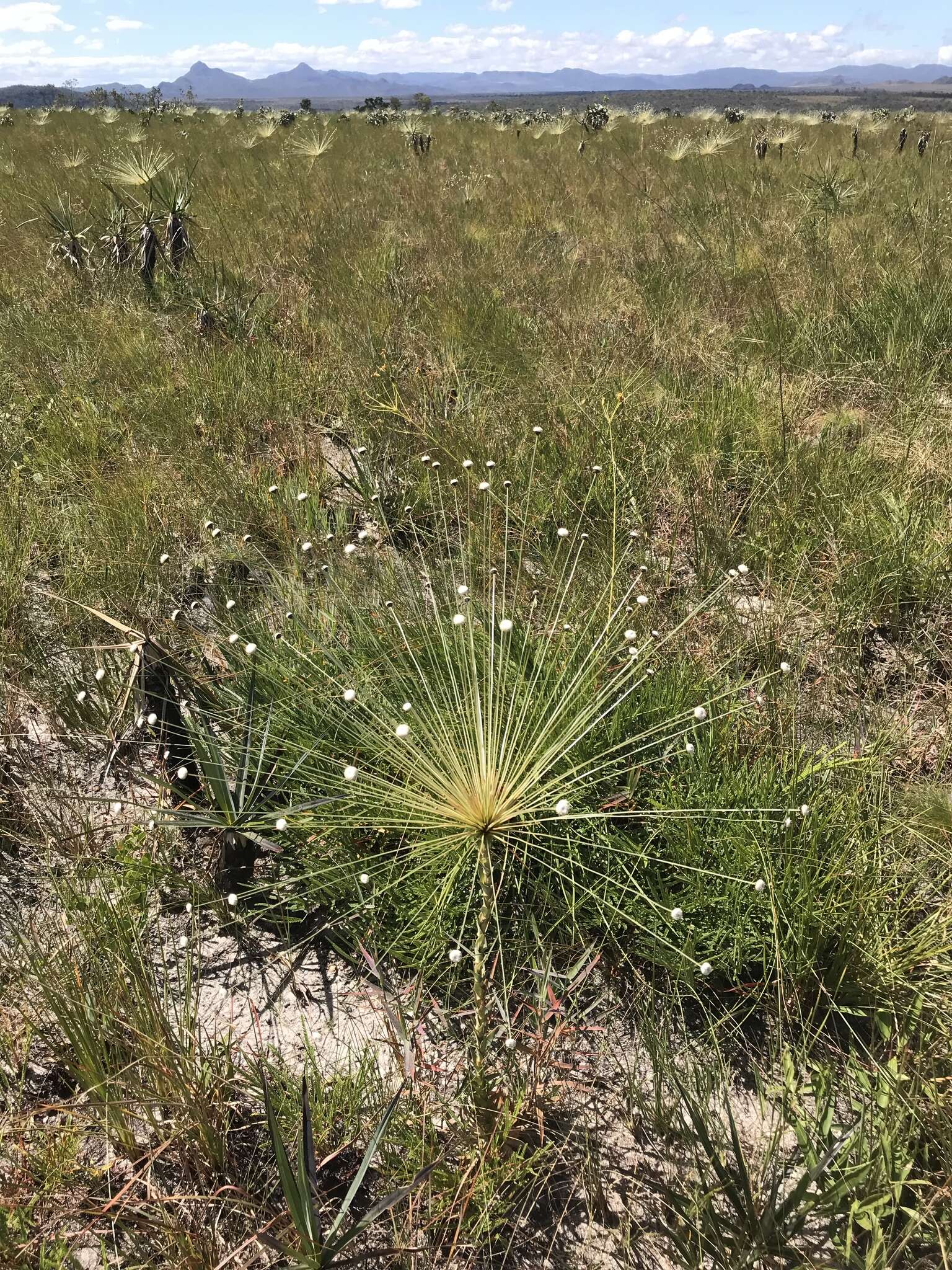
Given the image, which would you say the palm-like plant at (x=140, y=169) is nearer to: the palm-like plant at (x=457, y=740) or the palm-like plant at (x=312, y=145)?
the palm-like plant at (x=312, y=145)

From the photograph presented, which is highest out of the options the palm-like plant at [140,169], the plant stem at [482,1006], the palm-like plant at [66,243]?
the palm-like plant at [140,169]

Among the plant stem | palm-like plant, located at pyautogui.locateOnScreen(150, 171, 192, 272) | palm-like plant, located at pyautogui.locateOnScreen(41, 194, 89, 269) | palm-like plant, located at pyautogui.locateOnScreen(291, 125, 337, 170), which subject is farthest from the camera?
palm-like plant, located at pyautogui.locateOnScreen(291, 125, 337, 170)

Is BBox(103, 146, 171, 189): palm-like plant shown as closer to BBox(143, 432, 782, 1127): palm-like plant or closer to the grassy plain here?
the grassy plain

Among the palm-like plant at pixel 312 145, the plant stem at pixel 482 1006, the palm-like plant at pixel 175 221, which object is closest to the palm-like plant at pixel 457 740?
the plant stem at pixel 482 1006

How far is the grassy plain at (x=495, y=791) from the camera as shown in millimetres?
1262

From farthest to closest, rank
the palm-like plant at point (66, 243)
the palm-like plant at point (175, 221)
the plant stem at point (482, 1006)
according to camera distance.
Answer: the palm-like plant at point (66, 243)
the palm-like plant at point (175, 221)
the plant stem at point (482, 1006)

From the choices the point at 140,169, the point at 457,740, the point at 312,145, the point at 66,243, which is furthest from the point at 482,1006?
the point at 312,145

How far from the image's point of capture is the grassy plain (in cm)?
126

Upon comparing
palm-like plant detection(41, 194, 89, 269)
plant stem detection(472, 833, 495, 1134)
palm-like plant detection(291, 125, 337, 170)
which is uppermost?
palm-like plant detection(291, 125, 337, 170)

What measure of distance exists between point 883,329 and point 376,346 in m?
2.90

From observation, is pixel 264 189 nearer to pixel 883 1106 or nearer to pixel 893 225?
pixel 893 225

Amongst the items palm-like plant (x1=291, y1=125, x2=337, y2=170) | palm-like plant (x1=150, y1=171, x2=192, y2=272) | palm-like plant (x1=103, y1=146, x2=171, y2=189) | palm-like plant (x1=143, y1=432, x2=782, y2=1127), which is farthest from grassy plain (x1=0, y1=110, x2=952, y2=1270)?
palm-like plant (x1=291, y1=125, x2=337, y2=170)

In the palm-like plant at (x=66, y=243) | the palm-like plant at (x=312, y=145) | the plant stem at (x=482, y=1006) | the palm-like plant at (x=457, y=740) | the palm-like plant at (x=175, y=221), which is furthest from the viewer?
the palm-like plant at (x=312, y=145)

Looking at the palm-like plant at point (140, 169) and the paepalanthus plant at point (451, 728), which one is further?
the palm-like plant at point (140, 169)
